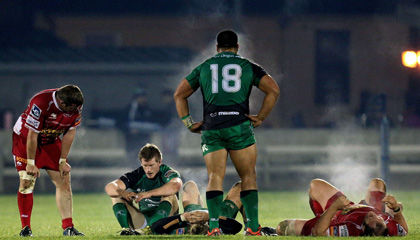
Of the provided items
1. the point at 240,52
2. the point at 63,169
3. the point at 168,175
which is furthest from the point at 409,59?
the point at 240,52

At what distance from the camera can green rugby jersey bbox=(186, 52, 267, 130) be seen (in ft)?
31.3

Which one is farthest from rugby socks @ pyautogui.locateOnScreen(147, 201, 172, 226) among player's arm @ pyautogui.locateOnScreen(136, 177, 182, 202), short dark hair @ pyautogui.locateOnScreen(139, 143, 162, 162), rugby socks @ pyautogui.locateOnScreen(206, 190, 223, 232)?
rugby socks @ pyautogui.locateOnScreen(206, 190, 223, 232)

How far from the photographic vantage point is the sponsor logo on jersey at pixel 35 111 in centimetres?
1016

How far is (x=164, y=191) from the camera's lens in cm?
1027

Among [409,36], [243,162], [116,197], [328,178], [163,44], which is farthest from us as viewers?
[163,44]

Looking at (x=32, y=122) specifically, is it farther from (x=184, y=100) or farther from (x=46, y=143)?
(x=184, y=100)

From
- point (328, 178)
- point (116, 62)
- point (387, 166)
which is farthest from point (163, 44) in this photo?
point (387, 166)

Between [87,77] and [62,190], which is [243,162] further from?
[87,77]

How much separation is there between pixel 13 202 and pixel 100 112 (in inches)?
712

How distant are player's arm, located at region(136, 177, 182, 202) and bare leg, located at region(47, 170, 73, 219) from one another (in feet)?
2.94

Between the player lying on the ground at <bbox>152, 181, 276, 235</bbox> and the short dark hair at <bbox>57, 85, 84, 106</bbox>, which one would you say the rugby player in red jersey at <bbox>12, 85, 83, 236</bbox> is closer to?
the short dark hair at <bbox>57, 85, 84, 106</bbox>

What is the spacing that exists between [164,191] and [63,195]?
3.85 feet

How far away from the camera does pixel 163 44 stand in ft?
146

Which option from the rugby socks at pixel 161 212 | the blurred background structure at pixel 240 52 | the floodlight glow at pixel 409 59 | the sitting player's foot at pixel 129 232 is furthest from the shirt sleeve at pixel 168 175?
the blurred background structure at pixel 240 52
